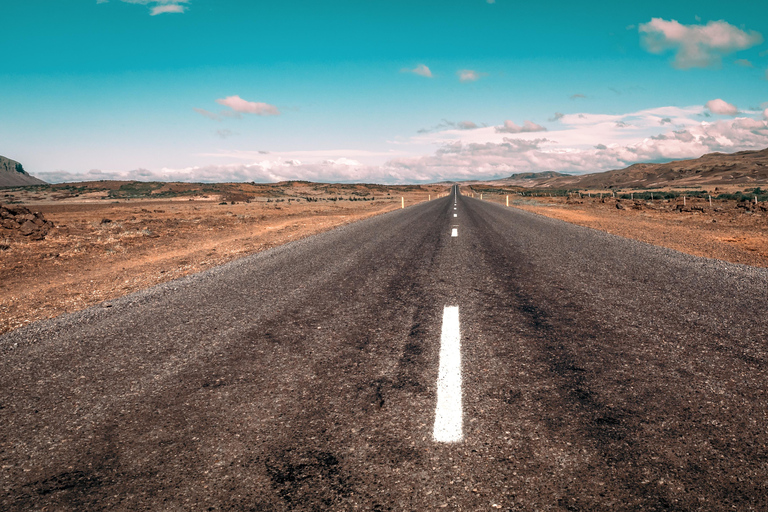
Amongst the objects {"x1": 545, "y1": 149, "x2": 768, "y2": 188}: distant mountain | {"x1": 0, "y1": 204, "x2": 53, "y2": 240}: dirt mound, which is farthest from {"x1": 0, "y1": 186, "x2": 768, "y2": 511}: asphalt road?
{"x1": 545, "y1": 149, "x2": 768, "y2": 188}: distant mountain

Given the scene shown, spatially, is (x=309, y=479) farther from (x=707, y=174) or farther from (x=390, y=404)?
(x=707, y=174)

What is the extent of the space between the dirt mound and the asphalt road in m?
15.0

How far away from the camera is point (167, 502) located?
2.04 metres

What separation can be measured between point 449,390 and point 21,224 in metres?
21.9

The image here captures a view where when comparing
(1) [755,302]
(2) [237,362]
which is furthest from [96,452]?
(1) [755,302]

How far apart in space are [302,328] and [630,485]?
10.8 ft

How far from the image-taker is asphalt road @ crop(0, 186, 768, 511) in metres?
2.07

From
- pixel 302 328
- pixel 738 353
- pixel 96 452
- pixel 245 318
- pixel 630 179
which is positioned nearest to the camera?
pixel 96 452

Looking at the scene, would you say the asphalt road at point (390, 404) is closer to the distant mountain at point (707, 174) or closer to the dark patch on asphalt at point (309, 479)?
the dark patch on asphalt at point (309, 479)

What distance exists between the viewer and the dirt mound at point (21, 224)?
16281mm

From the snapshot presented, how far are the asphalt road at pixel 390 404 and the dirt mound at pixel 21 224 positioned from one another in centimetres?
1497

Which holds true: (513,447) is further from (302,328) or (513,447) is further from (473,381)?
(302,328)

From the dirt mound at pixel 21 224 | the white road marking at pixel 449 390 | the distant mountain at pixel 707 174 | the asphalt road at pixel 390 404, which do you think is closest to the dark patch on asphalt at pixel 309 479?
the asphalt road at pixel 390 404

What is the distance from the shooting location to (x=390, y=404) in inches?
111
